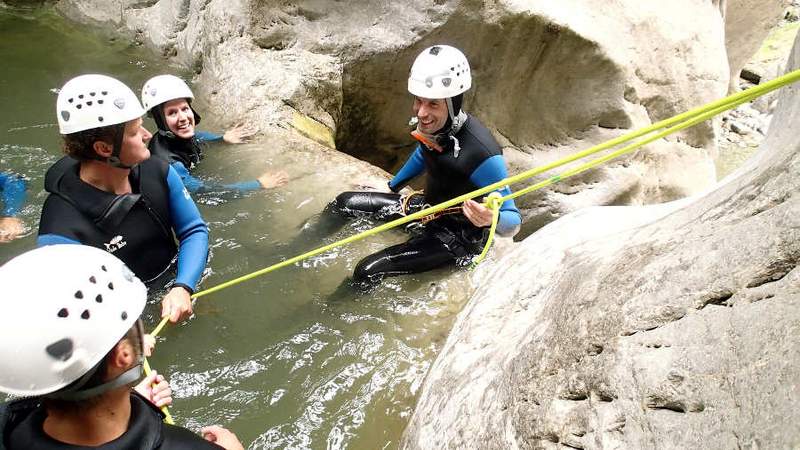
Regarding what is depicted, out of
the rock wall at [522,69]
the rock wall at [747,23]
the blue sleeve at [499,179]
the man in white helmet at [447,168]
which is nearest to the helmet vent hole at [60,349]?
the man in white helmet at [447,168]

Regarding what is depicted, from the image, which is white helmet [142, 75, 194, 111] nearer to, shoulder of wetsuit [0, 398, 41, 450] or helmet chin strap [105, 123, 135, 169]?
helmet chin strap [105, 123, 135, 169]

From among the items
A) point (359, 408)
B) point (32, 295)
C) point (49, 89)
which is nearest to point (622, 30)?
point (359, 408)

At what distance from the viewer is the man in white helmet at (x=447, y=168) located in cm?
361

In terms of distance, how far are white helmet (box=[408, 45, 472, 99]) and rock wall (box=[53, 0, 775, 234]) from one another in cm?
258

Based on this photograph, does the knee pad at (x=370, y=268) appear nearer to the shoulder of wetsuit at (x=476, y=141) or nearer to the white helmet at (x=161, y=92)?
the shoulder of wetsuit at (x=476, y=141)

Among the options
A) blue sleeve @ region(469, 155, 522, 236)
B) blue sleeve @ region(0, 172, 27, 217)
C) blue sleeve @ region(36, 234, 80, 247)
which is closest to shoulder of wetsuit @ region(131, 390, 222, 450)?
blue sleeve @ region(36, 234, 80, 247)

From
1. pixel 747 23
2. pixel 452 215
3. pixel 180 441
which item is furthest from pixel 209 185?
pixel 747 23

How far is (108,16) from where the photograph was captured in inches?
307

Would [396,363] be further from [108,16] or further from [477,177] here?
[108,16]

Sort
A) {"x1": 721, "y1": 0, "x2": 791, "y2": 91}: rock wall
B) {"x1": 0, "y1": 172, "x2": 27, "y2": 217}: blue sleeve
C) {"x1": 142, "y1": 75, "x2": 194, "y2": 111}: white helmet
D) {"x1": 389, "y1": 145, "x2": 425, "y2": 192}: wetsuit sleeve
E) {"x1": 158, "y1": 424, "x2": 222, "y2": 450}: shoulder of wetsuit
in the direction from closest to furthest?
{"x1": 158, "y1": 424, "x2": 222, "y2": 450}: shoulder of wetsuit → {"x1": 0, "y1": 172, "x2": 27, "y2": 217}: blue sleeve → {"x1": 142, "y1": 75, "x2": 194, "y2": 111}: white helmet → {"x1": 389, "y1": 145, "x2": 425, "y2": 192}: wetsuit sleeve → {"x1": 721, "y1": 0, "x2": 791, "y2": 91}: rock wall

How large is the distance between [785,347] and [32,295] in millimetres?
1878

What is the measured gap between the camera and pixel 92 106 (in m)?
2.57

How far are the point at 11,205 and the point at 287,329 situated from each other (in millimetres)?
2376

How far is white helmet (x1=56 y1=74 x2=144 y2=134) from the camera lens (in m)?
2.57
